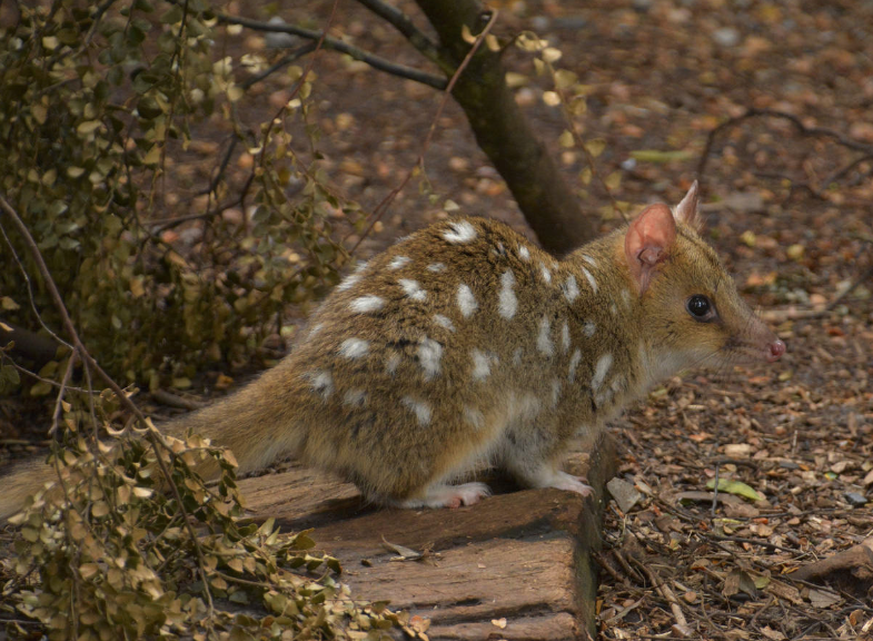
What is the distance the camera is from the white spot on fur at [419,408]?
3.31 m

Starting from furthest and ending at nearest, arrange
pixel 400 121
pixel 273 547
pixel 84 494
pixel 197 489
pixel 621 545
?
pixel 400 121, pixel 621 545, pixel 273 547, pixel 197 489, pixel 84 494

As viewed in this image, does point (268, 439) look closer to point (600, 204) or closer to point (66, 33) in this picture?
point (66, 33)

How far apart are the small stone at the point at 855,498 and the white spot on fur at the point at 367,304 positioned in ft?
6.96

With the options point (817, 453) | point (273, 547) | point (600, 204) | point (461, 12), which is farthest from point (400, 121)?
point (273, 547)

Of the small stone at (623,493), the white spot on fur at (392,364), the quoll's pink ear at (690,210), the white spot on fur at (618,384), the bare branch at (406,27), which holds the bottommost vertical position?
the small stone at (623,493)

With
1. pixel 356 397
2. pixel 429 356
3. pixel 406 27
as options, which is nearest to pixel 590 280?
pixel 429 356

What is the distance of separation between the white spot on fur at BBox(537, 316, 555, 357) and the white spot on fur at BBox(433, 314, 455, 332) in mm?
372

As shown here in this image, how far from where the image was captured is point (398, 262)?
11.7ft

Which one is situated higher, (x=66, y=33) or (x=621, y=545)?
(x=66, y=33)

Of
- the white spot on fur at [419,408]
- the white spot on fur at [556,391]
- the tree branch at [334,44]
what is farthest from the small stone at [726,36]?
the white spot on fur at [419,408]

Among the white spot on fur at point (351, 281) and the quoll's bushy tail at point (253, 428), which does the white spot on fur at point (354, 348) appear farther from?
the white spot on fur at point (351, 281)

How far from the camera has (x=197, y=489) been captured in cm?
270

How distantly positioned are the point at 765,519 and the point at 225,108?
2623mm

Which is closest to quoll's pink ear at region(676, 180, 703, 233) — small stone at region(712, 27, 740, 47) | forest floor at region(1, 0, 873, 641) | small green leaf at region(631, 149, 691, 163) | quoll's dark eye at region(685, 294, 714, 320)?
quoll's dark eye at region(685, 294, 714, 320)
